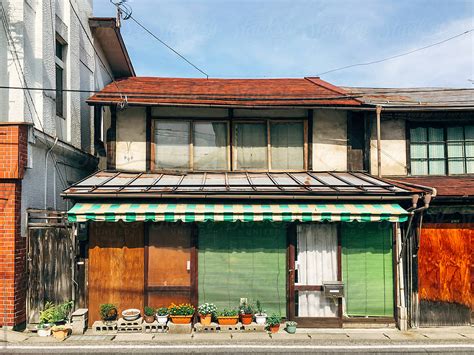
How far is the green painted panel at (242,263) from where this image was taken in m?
10.9

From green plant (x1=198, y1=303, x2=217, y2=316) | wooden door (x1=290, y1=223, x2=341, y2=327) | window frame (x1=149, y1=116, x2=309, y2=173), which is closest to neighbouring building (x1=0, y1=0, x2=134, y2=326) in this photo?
window frame (x1=149, y1=116, x2=309, y2=173)

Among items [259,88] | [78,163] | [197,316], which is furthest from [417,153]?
[78,163]

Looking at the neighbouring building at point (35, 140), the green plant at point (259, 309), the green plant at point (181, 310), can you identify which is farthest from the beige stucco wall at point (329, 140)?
the neighbouring building at point (35, 140)

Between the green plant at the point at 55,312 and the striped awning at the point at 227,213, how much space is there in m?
2.29

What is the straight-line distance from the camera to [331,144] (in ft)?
43.9

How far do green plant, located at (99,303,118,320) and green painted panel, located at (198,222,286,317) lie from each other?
2246 mm

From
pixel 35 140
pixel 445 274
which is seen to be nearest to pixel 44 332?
pixel 35 140

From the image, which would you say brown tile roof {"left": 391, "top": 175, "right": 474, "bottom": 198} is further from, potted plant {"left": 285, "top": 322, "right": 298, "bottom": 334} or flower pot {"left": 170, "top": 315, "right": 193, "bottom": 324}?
flower pot {"left": 170, "top": 315, "right": 193, "bottom": 324}

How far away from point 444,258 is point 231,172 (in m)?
6.63

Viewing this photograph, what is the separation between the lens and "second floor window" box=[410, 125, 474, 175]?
43.6 feet

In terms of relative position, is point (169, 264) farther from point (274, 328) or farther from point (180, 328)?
point (274, 328)

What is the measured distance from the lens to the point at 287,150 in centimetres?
1341

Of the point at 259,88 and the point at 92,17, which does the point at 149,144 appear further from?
the point at 92,17

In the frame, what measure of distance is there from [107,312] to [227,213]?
13.0ft
